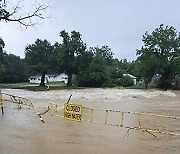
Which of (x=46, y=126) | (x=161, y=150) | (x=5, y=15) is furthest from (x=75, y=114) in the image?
(x=5, y=15)

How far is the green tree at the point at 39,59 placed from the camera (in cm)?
7194

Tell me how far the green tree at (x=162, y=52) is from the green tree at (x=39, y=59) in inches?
829

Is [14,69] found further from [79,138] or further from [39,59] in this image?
[79,138]

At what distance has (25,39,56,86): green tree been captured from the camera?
71.9m

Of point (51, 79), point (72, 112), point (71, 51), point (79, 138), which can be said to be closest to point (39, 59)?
point (71, 51)

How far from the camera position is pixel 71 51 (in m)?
70.8

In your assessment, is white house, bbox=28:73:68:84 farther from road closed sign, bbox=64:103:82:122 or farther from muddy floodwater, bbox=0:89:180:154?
road closed sign, bbox=64:103:82:122

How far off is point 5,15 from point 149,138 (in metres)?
9.75

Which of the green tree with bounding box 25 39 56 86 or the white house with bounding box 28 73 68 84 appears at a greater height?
the green tree with bounding box 25 39 56 86

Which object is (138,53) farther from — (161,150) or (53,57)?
(161,150)

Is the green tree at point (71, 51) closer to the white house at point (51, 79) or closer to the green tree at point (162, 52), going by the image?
the green tree at point (162, 52)

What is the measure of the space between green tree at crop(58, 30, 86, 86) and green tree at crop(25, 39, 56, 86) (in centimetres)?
Result: 275

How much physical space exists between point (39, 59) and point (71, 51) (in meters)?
7.82

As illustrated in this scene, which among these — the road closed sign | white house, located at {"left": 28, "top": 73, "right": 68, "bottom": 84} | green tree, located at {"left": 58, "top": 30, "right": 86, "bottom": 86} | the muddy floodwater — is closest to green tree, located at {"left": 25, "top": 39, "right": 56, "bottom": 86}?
green tree, located at {"left": 58, "top": 30, "right": 86, "bottom": 86}
